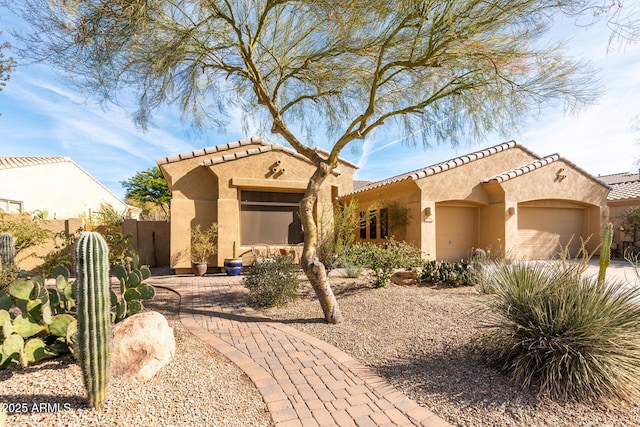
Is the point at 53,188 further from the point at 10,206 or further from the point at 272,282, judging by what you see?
the point at 272,282

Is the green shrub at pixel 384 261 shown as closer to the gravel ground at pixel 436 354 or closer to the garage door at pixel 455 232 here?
the gravel ground at pixel 436 354

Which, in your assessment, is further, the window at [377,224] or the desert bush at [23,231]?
the window at [377,224]

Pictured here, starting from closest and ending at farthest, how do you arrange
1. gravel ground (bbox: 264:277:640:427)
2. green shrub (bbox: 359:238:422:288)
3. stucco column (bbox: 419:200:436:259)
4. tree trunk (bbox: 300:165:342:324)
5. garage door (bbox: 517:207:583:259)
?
gravel ground (bbox: 264:277:640:427) → tree trunk (bbox: 300:165:342:324) → green shrub (bbox: 359:238:422:288) → stucco column (bbox: 419:200:436:259) → garage door (bbox: 517:207:583:259)

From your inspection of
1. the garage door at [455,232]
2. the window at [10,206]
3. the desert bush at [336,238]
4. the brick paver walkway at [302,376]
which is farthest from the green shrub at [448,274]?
the window at [10,206]

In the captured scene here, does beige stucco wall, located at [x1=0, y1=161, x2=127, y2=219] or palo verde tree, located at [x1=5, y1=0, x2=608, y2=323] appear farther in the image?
beige stucco wall, located at [x1=0, y1=161, x2=127, y2=219]

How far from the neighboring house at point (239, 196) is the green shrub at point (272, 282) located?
5.08 metres

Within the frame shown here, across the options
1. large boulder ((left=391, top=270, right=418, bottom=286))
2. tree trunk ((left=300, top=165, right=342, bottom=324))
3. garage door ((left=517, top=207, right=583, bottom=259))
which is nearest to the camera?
tree trunk ((left=300, top=165, right=342, bottom=324))

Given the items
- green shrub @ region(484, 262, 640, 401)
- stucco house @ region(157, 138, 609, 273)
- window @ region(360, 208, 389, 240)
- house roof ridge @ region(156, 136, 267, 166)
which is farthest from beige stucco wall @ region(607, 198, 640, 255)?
house roof ridge @ region(156, 136, 267, 166)

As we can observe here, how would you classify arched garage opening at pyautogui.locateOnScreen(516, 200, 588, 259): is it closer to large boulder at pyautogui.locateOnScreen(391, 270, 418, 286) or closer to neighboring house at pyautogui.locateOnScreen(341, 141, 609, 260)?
neighboring house at pyautogui.locateOnScreen(341, 141, 609, 260)

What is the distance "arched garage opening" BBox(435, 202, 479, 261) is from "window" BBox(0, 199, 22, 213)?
2350 centimetres

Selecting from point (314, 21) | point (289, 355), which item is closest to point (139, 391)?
point (289, 355)

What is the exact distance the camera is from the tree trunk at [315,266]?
6.11m

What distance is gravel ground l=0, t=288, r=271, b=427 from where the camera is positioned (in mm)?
3066

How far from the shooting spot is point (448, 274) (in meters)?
9.02
